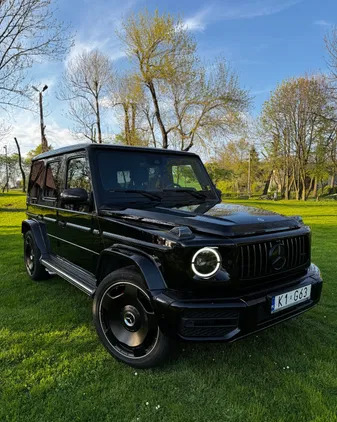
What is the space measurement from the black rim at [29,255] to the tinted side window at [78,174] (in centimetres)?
182

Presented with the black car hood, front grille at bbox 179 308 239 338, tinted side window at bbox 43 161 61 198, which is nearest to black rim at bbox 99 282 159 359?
front grille at bbox 179 308 239 338

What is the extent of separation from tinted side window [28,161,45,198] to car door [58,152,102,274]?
3.88ft

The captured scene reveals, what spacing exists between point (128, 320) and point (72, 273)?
4.18 feet

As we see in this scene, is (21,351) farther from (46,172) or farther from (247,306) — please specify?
(46,172)

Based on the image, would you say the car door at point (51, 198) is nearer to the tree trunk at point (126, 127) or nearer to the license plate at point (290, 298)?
the license plate at point (290, 298)

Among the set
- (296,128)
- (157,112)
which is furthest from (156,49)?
(296,128)

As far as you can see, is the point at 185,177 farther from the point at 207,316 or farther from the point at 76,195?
the point at 207,316

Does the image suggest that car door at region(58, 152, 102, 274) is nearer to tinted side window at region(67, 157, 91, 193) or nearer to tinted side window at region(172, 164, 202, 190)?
tinted side window at region(67, 157, 91, 193)

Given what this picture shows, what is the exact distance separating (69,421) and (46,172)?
348 centimetres

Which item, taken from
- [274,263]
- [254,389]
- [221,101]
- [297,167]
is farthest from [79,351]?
[297,167]

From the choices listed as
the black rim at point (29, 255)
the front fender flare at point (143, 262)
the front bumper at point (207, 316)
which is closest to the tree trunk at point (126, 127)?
the black rim at point (29, 255)

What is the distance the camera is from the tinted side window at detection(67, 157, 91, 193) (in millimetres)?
3348

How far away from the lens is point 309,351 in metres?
2.93

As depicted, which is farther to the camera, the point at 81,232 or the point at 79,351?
the point at 81,232
